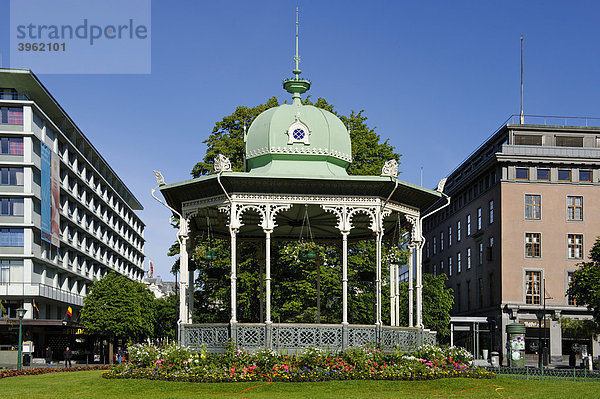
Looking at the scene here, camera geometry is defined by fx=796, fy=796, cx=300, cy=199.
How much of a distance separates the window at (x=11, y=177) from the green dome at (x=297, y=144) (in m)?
58.4

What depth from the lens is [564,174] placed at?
3209 inches

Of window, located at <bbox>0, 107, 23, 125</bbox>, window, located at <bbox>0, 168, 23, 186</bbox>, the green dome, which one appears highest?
window, located at <bbox>0, 107, 23, 125</bbox>

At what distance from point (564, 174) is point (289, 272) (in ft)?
162

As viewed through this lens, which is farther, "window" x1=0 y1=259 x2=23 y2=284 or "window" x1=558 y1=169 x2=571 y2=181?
"window" x1=558 y1=169 x2=571 y2=181

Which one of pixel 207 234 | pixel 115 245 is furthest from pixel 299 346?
pixel 115 245

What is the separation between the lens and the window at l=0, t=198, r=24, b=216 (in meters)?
A: 79.6

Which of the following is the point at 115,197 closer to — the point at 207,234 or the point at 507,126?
the point at 507,126

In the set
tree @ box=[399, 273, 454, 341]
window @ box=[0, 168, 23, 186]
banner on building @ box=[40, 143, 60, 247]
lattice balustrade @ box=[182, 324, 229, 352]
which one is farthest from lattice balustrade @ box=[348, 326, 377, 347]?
banner on building @ box=[40, 143, 60, 247]

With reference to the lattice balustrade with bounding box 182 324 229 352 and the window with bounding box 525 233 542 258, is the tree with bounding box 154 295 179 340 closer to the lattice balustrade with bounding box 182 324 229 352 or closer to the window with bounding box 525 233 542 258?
the window with bounding box 525 233 542 258

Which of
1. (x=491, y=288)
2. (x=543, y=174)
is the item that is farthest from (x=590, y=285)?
(x=491, y=288)

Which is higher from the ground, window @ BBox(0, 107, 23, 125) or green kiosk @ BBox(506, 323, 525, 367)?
window @ BBox(0, 107, 23, 125)

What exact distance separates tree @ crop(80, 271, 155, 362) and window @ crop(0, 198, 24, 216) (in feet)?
37.4

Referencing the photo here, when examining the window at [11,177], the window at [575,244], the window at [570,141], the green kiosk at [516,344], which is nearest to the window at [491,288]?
the window at [575,244]

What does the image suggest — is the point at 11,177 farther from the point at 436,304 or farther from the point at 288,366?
the point at 288,366
